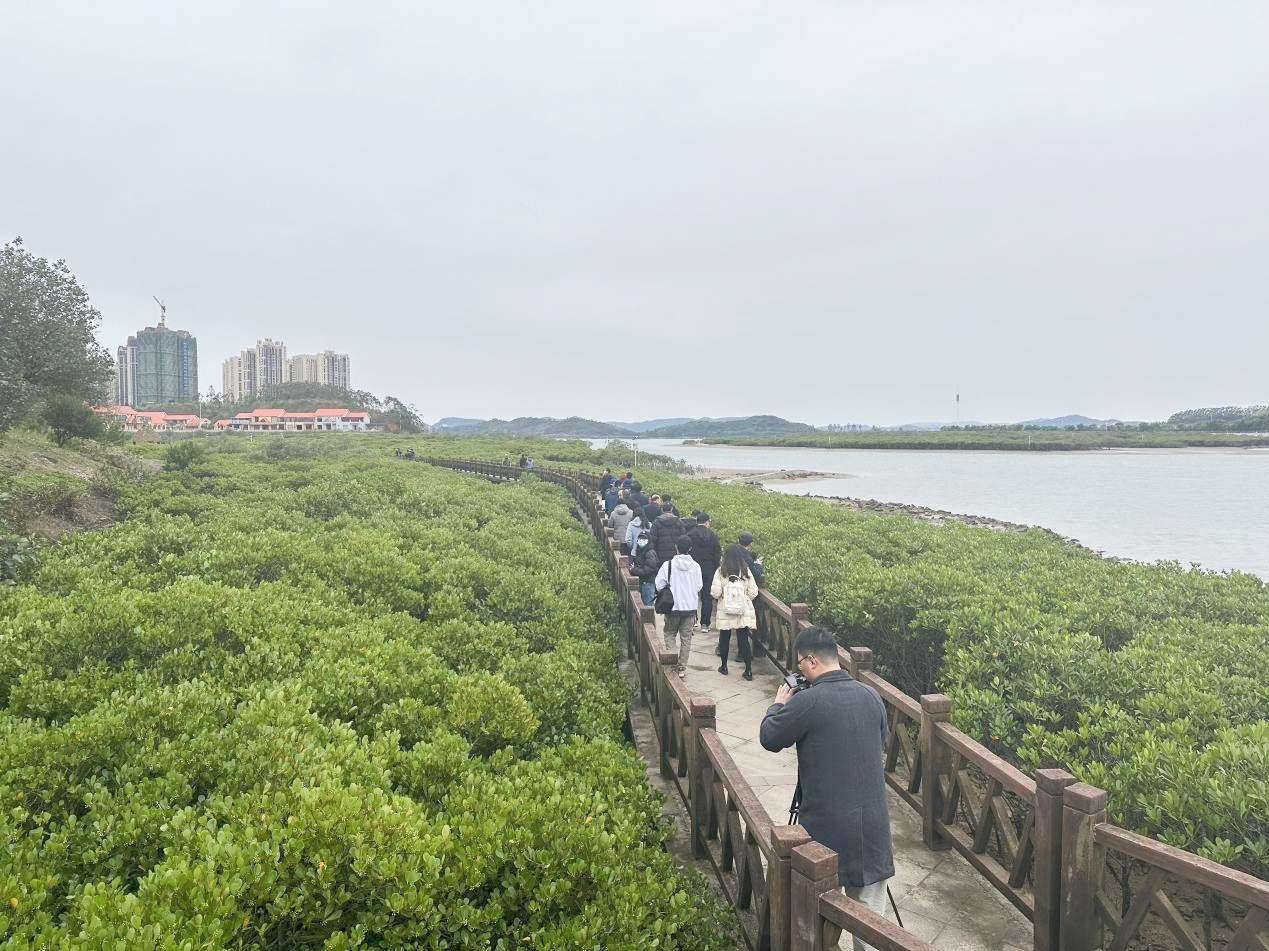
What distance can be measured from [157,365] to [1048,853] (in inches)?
6654

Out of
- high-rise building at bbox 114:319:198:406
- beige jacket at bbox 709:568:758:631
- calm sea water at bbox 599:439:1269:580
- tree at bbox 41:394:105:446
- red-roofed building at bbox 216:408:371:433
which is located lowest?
calm sea water at bbox 599:439:1269:580

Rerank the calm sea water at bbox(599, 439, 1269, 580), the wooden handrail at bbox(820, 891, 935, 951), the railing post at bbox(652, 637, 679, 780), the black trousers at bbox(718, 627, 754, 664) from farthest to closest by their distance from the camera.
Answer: the calm sea water at bbox(599, 439, 1269, 580) < the black trousers at bbox(718, 627, 754, 664) < the railing post at bbox(652, 637, 679, 780) < the wooden handrail at bbox(820, 891, 935, 951)

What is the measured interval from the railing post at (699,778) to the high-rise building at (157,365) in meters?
158

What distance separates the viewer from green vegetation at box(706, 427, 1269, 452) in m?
108

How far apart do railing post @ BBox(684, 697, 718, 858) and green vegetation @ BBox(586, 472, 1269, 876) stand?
79.1 inches

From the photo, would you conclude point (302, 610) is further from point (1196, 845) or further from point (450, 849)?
point (1196, 845)

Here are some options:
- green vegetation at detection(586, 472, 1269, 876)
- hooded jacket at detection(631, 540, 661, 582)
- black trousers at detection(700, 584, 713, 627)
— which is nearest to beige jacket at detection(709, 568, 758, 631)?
green vegetation at detection(586, 472, 1269, 876)

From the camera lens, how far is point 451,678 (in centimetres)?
532

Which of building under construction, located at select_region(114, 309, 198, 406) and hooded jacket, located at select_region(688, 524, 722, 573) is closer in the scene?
hooded jacket, located at select_region(688, 524, 722, 573)

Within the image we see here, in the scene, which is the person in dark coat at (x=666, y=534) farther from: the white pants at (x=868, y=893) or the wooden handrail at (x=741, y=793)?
the white pants at (x=868, y=893)

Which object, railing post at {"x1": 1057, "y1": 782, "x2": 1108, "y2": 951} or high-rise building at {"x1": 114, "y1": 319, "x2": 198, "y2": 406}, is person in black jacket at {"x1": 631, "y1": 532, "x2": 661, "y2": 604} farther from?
high-rise building at {"x1": 114, "y1": 319, "x2": 198, "y2": 406}

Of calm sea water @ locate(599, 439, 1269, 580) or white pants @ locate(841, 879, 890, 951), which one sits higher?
white pants @ locate(841, 879, 890, 951)

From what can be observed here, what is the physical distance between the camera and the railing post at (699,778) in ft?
15.9

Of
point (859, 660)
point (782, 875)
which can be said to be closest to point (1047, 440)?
point (859, 660)
